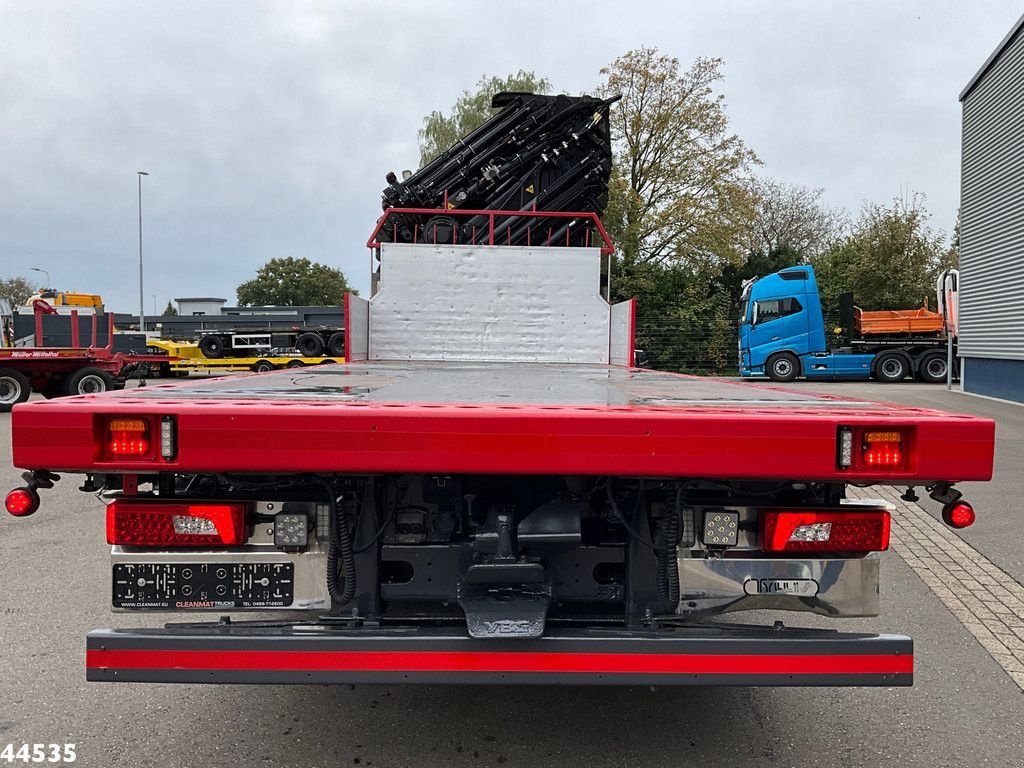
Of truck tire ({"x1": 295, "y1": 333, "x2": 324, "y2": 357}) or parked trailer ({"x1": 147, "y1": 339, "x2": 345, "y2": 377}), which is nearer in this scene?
parked trailer ({"x1": 147, "y1": 339, "x2": 345, "y2": 377})

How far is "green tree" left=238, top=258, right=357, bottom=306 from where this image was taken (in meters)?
72.9

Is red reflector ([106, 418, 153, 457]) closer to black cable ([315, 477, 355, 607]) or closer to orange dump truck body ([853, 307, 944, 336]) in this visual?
black cable ([315, 477, 355, 607])

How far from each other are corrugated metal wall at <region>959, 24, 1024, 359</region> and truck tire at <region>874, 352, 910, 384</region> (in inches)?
273

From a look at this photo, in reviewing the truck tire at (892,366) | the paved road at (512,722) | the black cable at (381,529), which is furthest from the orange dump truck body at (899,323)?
the black cable at (381,529)

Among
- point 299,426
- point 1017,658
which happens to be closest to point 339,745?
point 299,426

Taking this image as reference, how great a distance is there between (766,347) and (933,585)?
840 inches

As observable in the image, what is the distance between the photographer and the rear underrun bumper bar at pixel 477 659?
2225 mm

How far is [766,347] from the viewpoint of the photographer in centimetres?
2533

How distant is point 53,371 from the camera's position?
15.4 metres

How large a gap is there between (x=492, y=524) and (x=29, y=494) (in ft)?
4.70

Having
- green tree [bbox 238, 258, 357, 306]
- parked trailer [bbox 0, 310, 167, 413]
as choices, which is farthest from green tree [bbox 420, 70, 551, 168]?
green tree [bbox 238, 258, 357, 306]

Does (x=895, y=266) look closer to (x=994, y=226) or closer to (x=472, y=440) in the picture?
(x=994, y=226)

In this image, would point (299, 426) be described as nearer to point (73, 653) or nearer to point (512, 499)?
point (512, 499)

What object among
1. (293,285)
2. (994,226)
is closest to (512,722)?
(994,226)
